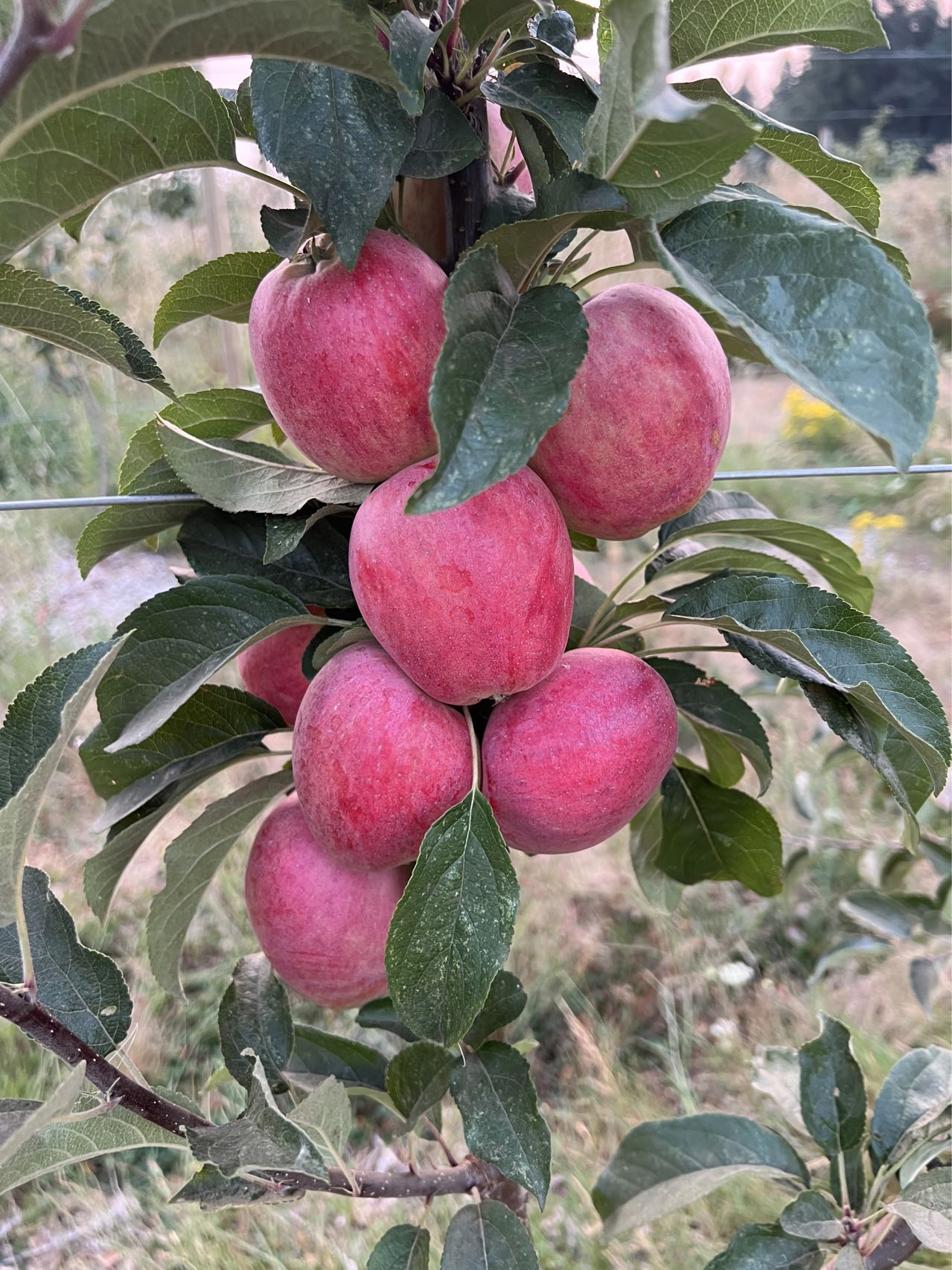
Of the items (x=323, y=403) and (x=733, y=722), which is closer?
(x=323, y=403)

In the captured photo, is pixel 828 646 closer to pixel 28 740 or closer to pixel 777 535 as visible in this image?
pixel 777 535

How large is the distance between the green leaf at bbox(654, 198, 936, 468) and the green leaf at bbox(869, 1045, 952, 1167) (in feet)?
2.03

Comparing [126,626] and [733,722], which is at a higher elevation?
[126,626]

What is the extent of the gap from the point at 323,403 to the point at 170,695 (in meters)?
0.16

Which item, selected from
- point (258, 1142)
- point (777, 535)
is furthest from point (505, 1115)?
point (777, 535)

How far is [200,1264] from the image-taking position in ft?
3.41

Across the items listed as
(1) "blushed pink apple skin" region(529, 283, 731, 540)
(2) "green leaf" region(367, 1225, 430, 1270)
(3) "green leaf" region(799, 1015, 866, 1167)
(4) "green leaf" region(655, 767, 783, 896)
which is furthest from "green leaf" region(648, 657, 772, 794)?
(2) "green leaf" region(367, 1225, 430, 1270)

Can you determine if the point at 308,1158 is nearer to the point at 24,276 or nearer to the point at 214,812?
the point at 214,812

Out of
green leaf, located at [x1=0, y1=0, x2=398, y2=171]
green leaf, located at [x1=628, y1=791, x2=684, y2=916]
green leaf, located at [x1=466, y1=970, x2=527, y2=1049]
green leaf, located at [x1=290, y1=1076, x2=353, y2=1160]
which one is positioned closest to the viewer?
green leaf, located at [x1=0, y1=0, x2=398, y2=171]

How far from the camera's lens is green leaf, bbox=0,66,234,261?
15.2 inches

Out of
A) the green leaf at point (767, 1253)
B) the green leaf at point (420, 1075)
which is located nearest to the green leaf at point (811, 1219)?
the green leaf at point (767, 1253)

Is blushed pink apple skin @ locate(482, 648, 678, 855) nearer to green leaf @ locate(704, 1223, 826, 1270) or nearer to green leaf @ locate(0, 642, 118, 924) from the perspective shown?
green leaf @ locate(0, 642, 118, 924)

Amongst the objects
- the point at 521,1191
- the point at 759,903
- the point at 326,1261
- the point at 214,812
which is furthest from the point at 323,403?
the point at 759,903

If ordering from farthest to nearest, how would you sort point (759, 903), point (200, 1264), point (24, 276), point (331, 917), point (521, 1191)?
point (759, 903), point (200, 1264), point (521, 1191), point (331, 917), point (24, 276)
